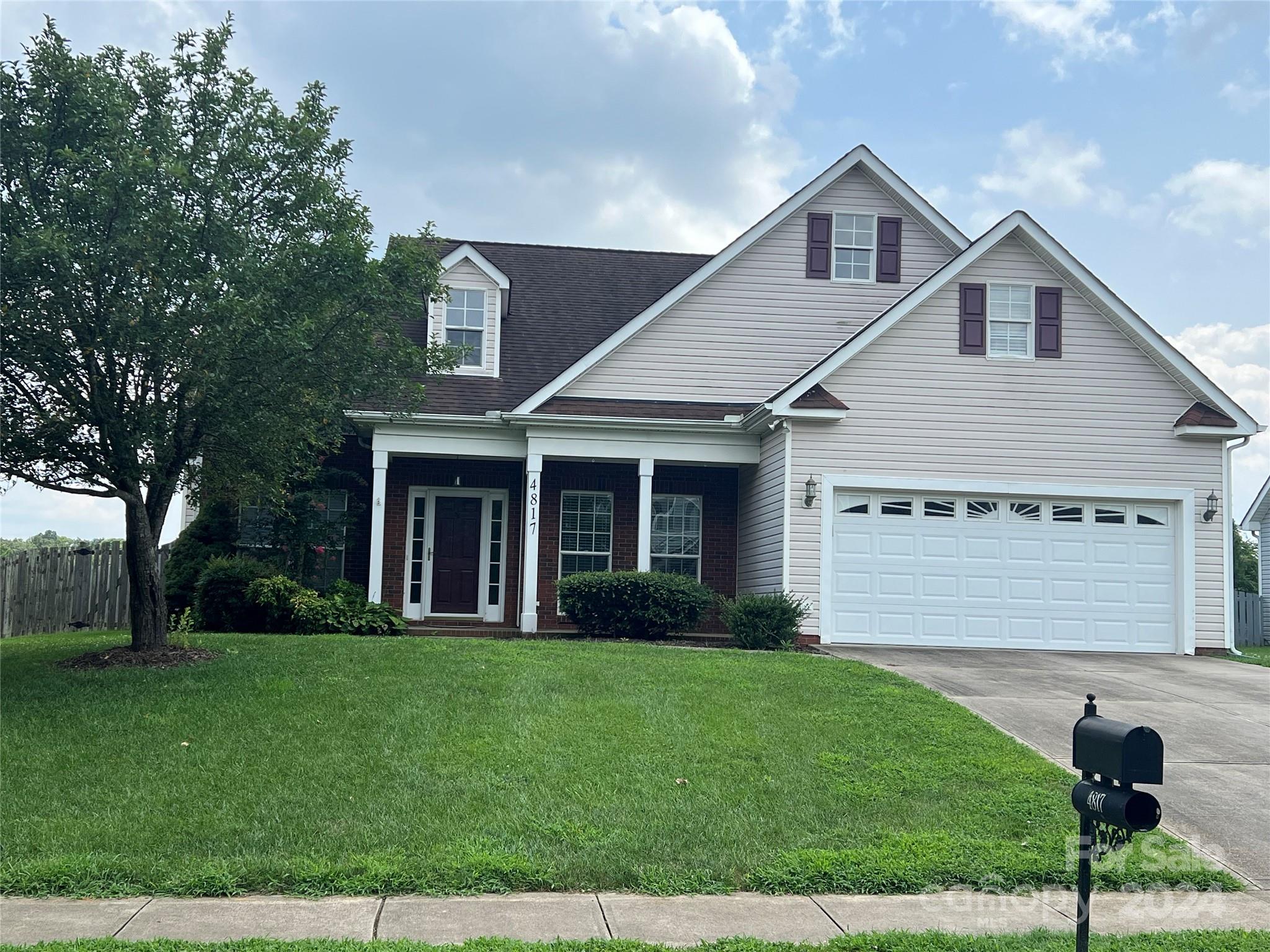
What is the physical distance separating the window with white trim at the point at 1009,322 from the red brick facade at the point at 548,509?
4.94 m

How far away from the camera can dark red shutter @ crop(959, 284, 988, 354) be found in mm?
15867

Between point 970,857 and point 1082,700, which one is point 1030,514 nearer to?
point 1082,700

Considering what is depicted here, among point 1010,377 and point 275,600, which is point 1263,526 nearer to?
point 1010,377

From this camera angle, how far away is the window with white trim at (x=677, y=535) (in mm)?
18188

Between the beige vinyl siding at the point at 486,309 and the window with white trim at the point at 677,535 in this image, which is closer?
the beige vinyl siding at the point at 486,309

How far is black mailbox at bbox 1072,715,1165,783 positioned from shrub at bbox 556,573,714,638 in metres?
11.2

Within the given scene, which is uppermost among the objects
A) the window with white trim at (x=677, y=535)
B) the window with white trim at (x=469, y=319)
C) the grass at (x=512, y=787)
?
the window with white trim at (x=469, y=319)

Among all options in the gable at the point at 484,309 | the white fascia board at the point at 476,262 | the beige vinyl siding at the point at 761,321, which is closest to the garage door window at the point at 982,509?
the beige vinyl siding at the point at 761,321

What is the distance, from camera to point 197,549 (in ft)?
55.1

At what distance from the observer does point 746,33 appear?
1430 cm

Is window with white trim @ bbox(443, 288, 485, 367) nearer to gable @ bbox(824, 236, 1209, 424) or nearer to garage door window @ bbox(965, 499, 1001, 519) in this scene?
gable @ bbox(824, 236, 1209, 424)

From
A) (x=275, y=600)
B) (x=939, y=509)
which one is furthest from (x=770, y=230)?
(x=275, y=600)

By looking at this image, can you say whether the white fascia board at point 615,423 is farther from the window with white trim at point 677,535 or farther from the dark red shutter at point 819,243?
the dark red shutter at point 819,243

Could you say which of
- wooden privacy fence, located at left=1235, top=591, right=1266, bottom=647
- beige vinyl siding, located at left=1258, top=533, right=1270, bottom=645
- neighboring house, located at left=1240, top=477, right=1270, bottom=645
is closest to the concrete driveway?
wooden privacy fence, located at left=1235, top=591, right=1266, bottom=647
